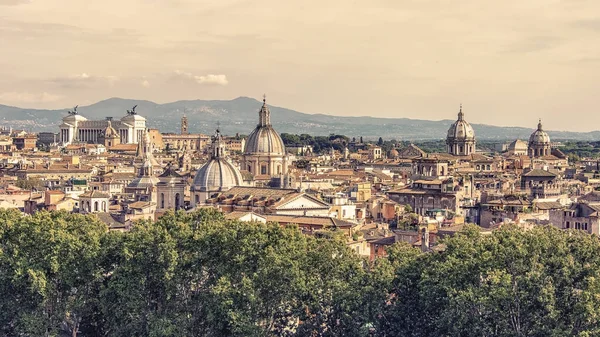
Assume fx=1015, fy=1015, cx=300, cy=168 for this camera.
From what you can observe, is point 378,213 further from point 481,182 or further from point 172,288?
point 172,288

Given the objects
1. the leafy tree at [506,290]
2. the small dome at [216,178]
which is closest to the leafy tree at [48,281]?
the leafy tree at [506,290]

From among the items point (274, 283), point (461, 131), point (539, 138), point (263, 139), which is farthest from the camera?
point (539, 138)

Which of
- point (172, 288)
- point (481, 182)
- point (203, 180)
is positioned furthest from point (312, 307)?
point (481, 182)

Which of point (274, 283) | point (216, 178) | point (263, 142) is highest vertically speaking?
point (263, 142)

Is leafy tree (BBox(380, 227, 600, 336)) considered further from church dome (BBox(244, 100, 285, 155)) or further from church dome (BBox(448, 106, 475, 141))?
church dome (BBox(448, 106, 475, 141))

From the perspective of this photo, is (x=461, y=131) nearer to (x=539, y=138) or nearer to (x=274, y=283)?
(x=539, y=138)

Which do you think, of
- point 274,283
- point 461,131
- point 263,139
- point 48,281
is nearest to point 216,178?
point 263,139

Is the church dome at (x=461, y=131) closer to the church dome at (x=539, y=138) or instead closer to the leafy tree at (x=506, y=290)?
the church dome at (x=539, y=138)
